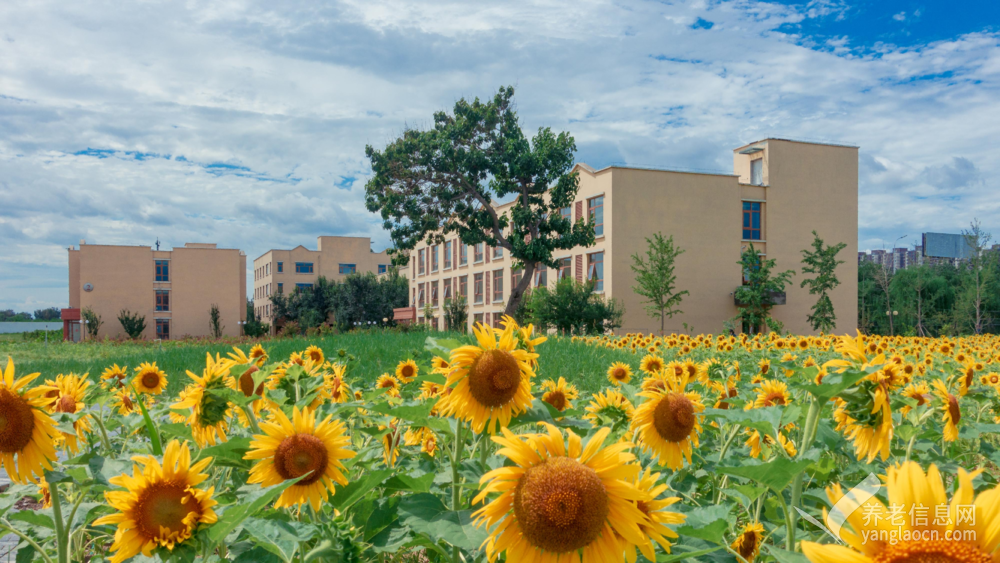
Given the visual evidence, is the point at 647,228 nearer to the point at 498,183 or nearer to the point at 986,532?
the point at 498,183

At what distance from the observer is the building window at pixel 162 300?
191 feet

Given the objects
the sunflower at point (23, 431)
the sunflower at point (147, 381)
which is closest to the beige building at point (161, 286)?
the sunflower at point (147, 381)

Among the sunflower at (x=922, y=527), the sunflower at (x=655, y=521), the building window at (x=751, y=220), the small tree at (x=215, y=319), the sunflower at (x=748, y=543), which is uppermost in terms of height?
the building window at (x=751, y=220)

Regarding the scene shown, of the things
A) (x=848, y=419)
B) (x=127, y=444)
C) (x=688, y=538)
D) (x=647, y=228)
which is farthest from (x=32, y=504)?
(x=647, y=228)

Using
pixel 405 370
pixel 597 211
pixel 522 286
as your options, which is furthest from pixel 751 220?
pixel 405 370

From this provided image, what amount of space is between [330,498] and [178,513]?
35 centimetres

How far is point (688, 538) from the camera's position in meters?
1.46

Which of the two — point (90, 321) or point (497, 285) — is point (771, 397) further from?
point (90, 321)

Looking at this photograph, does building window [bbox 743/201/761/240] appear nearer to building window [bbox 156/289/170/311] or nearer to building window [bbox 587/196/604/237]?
building window [bbox 587/196/604/237]

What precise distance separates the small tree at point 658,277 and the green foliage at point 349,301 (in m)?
37.8

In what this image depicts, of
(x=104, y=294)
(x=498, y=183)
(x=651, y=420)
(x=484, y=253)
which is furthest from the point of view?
(x=104, y=294)

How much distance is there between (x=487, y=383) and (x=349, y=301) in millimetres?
66290

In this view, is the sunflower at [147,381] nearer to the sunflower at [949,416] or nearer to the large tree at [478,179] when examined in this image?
the sunflower at [949,416]

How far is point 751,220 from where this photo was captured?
126ft
